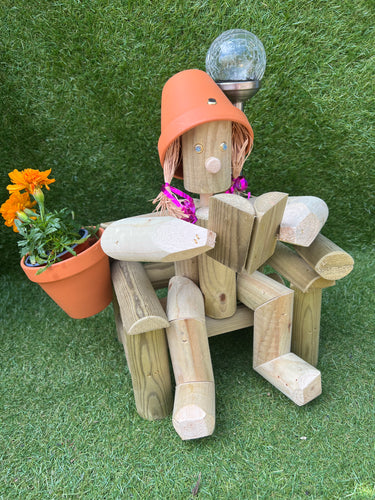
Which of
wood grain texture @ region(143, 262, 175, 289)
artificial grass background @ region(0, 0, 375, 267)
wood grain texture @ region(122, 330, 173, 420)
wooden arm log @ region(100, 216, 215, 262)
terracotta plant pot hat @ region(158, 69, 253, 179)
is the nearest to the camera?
wooden arm log @ region(100, 216, 215, 262)

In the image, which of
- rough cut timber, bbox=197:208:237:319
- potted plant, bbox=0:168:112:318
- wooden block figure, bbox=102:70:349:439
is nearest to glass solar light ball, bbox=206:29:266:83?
wooden block figure, bbox=102:70:349:439

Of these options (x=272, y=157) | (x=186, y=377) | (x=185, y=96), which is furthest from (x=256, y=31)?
(x=186, y=377)

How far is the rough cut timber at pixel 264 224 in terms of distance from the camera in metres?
1.03

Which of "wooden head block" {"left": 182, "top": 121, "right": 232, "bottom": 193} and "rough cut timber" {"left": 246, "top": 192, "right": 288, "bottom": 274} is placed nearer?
"rough cut timber" {"left": 246, "top": 192, "right": 288, "bottom": 274}

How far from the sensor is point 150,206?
215cm

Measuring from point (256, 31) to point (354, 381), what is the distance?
5.06 feet

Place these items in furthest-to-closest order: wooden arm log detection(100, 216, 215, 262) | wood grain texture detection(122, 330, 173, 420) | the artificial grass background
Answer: the artificial grass background → wood grain texture detection(122, 330, 173, 420) → wooden arm log detection(100, 216, 215, 262)

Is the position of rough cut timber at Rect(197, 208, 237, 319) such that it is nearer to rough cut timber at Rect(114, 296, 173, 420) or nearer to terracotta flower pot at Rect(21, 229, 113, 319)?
rough cut timber at Rect(114, 296, 173, 420)

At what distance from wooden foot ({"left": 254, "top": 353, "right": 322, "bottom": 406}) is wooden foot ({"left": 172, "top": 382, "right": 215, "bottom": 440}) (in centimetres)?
25

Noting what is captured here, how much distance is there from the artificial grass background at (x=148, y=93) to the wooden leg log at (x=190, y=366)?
0.98 metres

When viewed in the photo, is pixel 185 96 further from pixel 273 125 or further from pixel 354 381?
pixel 354 381

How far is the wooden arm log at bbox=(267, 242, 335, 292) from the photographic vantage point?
1.33 meters

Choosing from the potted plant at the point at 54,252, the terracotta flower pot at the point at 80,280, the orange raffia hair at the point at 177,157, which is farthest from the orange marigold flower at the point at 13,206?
the orange raffia hair at the point at 177,157

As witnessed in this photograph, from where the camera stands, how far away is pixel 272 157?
207 centimetres
